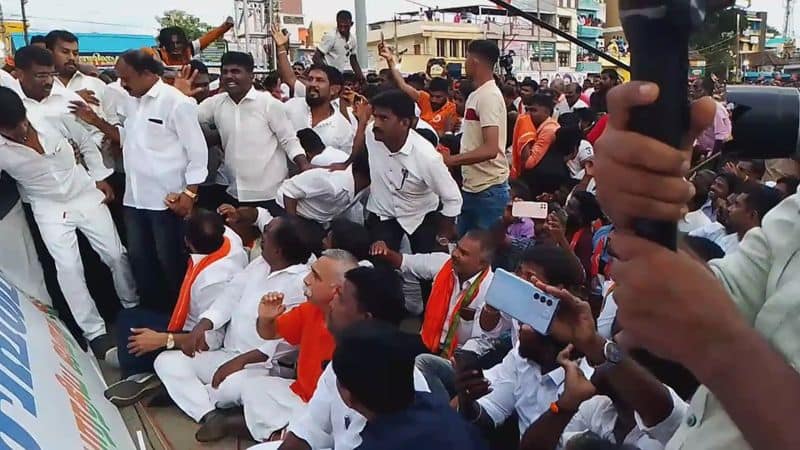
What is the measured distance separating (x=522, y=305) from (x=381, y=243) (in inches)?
88.8

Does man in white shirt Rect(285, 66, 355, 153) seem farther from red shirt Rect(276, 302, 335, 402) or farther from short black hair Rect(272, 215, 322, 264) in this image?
red shirt Rect(276, 302, 335, 402)

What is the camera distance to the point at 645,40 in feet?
2.13

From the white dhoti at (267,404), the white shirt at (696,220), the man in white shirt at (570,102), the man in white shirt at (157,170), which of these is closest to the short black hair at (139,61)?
the man in white shirt at (157,170)

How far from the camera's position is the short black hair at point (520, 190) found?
529 cm

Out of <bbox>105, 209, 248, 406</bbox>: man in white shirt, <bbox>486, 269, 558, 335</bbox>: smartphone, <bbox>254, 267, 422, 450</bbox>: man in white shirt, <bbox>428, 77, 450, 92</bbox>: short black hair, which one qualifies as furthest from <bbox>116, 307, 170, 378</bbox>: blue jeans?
<bbox>428, 77, 450, 92</bbox>: short black hair

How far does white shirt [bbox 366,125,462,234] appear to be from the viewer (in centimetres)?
432

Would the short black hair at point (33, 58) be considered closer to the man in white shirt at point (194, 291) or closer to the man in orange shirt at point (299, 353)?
the man in white shirt at point (194, 291)

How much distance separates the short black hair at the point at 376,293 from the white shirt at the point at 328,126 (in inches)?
106

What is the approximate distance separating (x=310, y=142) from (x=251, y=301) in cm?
165

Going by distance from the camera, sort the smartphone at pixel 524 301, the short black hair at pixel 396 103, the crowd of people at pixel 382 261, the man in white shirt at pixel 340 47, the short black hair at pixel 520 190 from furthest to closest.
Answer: the man in white shirt at pixel 340 47, the short black hair at pixel 520 190, the short black hair at pixel 396 103, the smartphone at pixel 524 301, the crowd of people at pixel 382 261

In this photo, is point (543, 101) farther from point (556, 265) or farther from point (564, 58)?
point (564, 58)

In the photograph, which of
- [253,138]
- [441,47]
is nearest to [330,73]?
[253,138]

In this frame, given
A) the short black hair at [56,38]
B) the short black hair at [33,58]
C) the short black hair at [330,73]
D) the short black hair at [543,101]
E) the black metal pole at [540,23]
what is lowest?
the short black hair at [543,101]

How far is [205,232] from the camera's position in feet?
13.6
